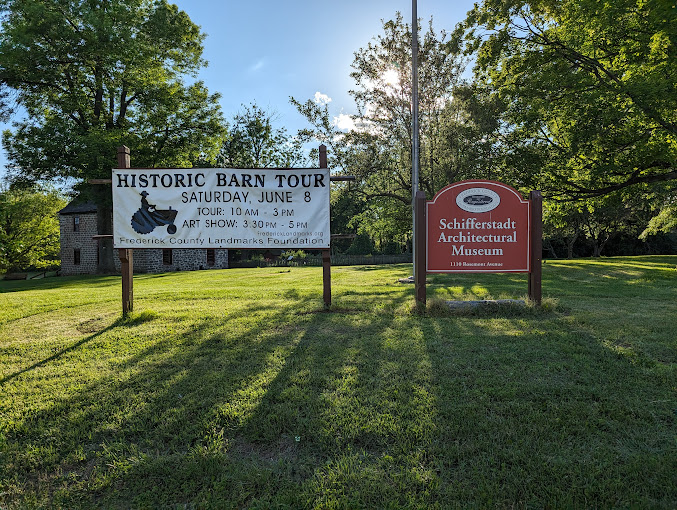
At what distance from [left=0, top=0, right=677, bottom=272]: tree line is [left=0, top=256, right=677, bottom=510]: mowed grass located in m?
3.34

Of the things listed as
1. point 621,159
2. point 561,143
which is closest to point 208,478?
point 621,159

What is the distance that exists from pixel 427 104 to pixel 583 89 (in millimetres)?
5619

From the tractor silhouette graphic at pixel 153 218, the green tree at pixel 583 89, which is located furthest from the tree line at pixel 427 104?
the tractor silhouette graphic at pixel 153 218

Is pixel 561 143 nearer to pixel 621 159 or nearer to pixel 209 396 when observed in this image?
pixel 621 159

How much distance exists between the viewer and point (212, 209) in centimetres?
684

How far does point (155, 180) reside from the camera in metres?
6.80

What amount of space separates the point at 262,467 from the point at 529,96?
14172mm

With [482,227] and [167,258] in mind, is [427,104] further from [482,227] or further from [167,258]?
[167,258]

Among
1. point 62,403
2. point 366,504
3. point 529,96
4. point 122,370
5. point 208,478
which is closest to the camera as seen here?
point 366,504

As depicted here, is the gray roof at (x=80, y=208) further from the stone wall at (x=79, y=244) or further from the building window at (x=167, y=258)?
the building window at (x=167, y=258)

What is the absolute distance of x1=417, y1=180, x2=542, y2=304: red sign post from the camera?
6664 millimetres

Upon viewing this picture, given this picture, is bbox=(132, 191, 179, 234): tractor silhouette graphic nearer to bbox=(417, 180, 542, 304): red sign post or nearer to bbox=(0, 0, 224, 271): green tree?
bbox=(417, 180, 542, 304): red sign post

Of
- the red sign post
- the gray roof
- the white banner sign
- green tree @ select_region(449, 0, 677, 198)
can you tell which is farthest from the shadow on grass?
the gray roof

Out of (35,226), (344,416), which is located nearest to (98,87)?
(35,226)
